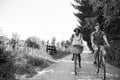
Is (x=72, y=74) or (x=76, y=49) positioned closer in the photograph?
(x=72, y=74)

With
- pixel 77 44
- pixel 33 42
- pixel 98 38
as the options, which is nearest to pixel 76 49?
pixel 77 44

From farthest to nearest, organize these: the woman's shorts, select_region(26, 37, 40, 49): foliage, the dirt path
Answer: select_region(26, 37, 40, 49): foliage → the woman's shorts → the dirt path

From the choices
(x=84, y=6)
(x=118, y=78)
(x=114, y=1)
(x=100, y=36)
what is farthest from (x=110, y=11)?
(x=84, y=6)

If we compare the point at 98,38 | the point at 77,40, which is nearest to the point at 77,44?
the point at 77,40

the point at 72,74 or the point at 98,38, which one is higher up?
the point at 98,38

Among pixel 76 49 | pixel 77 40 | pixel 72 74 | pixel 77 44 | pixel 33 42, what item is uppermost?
pixel 33 42

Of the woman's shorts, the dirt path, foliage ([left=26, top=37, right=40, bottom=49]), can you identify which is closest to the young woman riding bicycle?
the woman's shorts

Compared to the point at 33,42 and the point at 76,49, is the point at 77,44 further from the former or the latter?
the point at 33,42

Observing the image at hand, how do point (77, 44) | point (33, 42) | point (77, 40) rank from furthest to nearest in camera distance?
point (33, 42) < point (77, 40) < point (77, 44)

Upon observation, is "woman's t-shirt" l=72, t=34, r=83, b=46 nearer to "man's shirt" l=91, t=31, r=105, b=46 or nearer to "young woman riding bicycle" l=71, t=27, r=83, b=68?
"young woman riding bicycle" l=71, t=27, r=83, b=68

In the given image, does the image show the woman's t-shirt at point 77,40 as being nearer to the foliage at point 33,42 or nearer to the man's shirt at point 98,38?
the man's shirt at point 98,38

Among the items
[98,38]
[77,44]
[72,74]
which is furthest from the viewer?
[77,44]

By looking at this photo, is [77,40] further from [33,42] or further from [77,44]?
[33,42]

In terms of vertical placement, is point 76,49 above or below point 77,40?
below
